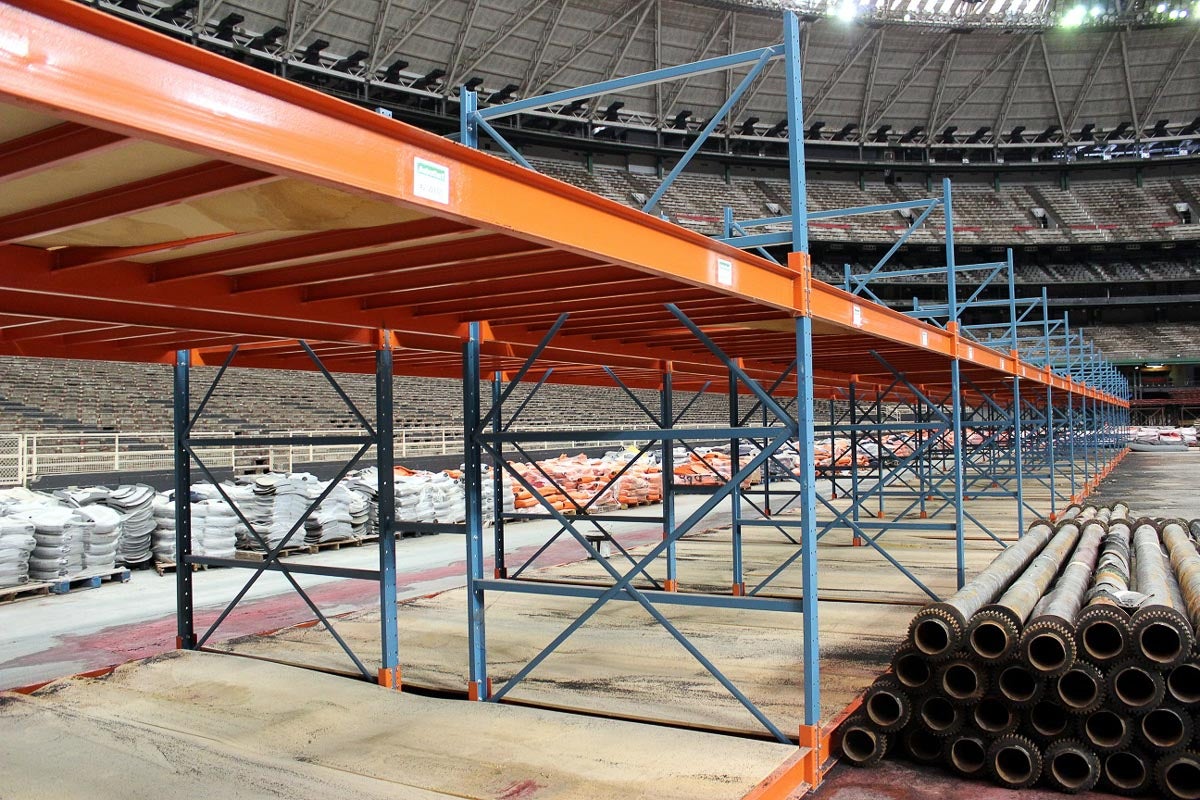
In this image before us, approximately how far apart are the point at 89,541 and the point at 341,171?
1152 cm

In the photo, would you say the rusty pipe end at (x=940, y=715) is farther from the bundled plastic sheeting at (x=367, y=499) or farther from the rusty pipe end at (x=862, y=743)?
the bundled plastic sheeting at (x=367, y=499)

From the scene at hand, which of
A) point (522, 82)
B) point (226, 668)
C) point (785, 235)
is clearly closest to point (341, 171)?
point (785, 235)

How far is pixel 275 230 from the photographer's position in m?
3.78

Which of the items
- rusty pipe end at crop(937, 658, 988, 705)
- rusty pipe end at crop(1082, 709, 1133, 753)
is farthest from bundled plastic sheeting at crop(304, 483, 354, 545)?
rusty pipe end at crop(1082, 709, 1133, 753)

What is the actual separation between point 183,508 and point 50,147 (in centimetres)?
688

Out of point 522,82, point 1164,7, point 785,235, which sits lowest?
point 785,235

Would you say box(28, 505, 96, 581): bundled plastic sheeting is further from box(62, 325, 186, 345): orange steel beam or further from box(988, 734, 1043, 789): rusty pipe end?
box(988, 734, 1043, 789): rusty pipe end

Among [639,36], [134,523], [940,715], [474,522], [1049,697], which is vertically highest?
[639,36]

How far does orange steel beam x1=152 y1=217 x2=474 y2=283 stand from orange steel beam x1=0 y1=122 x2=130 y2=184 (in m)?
1.30

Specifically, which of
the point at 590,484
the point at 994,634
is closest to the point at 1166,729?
the point at 994,634

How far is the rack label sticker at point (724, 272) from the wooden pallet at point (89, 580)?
10608 millimetres

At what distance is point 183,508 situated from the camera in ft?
29.0

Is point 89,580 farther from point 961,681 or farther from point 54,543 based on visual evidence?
point 961,681

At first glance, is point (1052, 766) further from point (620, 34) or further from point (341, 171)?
point (620, 34)
